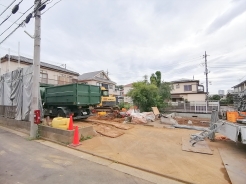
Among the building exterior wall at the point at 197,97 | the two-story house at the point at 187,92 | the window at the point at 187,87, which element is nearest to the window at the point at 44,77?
the two-story house at the point at 187,92

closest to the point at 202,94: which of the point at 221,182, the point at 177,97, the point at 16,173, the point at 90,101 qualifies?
the point at 177,97

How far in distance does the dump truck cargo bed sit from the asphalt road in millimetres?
3730

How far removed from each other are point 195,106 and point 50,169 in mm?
14729

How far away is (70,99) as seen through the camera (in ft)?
27.9

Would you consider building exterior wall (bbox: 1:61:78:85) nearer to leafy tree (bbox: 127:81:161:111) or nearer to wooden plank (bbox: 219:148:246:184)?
leafy tree (bbox: 127:81:161:111)

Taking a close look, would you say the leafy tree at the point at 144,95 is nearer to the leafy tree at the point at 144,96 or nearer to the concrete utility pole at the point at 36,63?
the leafy tree at the point at 144,96

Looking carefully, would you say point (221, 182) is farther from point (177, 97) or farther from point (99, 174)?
point (177, 97)

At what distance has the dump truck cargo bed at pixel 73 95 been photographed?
331 inches

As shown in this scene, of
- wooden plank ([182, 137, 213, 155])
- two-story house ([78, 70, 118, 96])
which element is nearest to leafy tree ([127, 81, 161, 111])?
wooden plank ([182, 137, 213, 155])

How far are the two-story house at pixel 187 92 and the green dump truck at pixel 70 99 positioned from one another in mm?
22241

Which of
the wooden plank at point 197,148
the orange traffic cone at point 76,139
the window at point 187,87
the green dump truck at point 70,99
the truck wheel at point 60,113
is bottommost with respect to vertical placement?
the wooden plank at point 197,148

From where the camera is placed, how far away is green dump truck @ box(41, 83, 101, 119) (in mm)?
8469

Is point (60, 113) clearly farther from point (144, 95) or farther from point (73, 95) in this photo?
point (144, 95)

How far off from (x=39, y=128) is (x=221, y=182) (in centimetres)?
659
